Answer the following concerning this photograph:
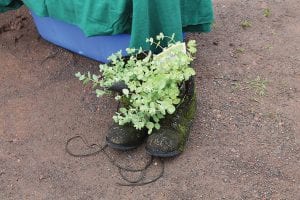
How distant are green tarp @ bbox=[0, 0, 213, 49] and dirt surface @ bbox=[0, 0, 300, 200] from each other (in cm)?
43

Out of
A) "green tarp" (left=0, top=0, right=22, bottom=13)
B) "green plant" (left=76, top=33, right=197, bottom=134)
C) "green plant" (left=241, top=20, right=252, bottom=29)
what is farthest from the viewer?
"green plant" (left=241, top=20, right=252, bottom=29)

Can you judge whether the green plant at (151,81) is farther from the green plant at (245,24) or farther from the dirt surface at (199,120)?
the green plant at (245,24)

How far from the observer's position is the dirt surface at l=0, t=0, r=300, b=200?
87.0 inches

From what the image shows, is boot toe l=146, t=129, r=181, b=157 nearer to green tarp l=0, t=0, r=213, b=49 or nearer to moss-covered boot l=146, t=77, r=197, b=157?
moss-covered boot l=146, t=77, r=197, b=157

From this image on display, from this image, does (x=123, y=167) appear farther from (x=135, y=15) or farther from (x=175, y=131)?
(x=135, y=15)

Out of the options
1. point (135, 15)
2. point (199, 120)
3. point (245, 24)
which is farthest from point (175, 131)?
point (245, 24)

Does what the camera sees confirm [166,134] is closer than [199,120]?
Yes

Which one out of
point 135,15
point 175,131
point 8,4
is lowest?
point 175,131

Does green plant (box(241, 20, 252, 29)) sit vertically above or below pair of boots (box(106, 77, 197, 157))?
below

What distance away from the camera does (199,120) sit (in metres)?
2.53

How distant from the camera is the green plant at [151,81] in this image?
86.2 inches

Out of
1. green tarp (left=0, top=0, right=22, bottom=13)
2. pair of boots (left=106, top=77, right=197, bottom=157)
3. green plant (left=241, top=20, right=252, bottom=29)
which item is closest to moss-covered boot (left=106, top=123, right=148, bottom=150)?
pair of boots (left=106, top=77, right=197, bottom=157)

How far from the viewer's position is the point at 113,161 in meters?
2.35

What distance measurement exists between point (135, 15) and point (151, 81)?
413 mm
